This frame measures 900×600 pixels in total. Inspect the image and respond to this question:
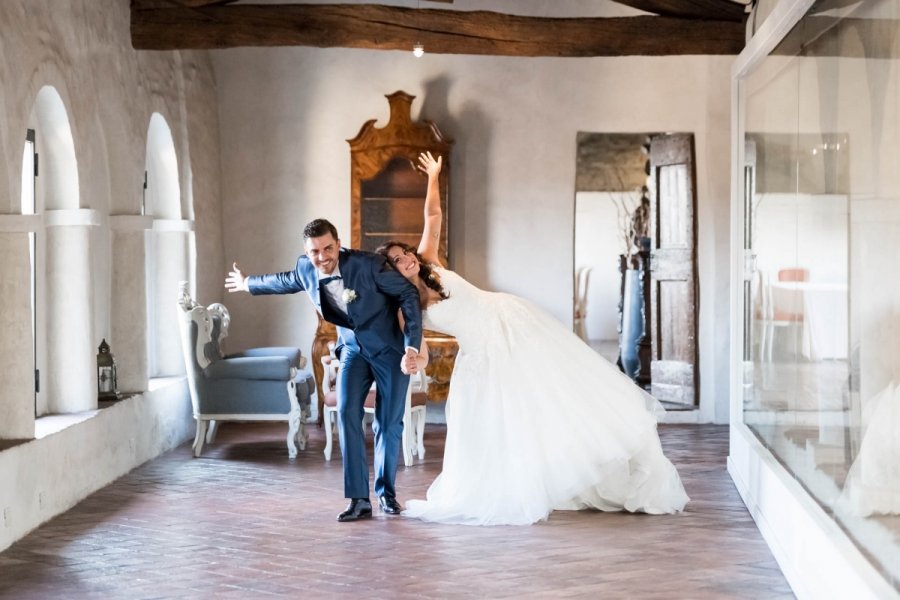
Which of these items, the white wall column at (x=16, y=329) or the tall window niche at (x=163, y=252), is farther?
the tall window niche at (x=163, y=252)

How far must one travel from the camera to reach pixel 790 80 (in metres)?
6.01

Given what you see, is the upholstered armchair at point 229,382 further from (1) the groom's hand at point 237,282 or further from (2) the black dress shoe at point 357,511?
(2) the black dress shoe at point 357,511

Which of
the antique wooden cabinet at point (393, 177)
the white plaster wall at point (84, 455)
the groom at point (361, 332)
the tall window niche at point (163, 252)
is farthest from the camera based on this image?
the antique wooden cabinet at point (393, 177)

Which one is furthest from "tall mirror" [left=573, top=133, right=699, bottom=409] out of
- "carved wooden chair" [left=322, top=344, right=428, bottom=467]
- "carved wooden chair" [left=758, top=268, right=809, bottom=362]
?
"carved wooden chair" [left=758, top=268, right=809, bottom=362]

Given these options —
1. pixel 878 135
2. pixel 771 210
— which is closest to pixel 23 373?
pixel 771 210

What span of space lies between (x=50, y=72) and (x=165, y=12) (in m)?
1.77

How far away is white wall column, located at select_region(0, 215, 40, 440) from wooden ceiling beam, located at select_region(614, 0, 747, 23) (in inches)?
190

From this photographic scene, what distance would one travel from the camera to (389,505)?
6.85 metres

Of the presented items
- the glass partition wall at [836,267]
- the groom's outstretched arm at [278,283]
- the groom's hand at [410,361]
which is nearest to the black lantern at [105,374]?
the groom's outstretched arm at [278,283]

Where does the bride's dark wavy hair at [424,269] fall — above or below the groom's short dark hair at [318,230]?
below

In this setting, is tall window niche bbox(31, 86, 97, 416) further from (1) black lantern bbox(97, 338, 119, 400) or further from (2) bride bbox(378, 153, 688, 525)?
(2) bride bbox(378, 153, 688, 525)

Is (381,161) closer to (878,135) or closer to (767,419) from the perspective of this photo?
(767,419)

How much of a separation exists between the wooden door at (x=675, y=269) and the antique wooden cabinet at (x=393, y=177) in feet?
6.51

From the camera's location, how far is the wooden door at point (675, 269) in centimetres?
1100
